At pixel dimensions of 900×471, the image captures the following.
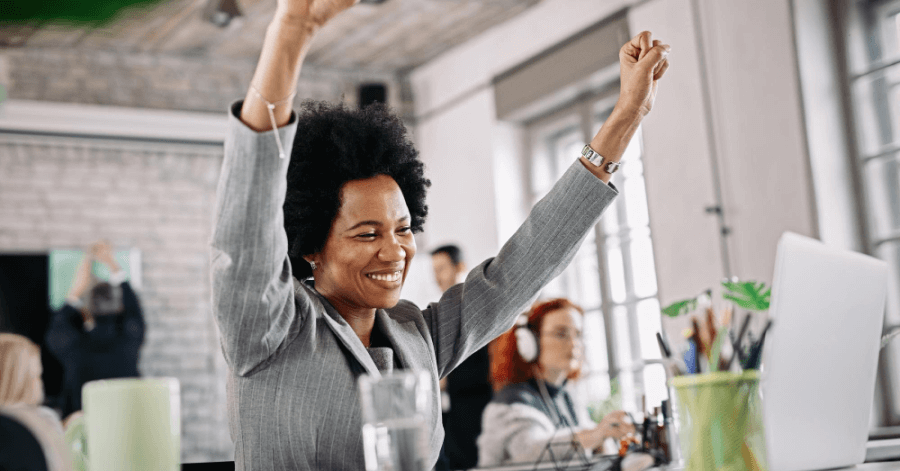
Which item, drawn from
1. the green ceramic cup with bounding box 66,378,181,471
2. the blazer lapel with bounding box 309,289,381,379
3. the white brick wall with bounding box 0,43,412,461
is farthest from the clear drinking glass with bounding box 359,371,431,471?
the white brick wall with bounding box 0,43,412,461

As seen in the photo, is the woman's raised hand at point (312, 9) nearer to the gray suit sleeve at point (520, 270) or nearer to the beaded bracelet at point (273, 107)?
the beaded bracelet at point (273, 107)

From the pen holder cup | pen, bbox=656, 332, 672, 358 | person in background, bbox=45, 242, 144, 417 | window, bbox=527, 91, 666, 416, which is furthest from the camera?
person in background, bbox=45, 242, 144, 417

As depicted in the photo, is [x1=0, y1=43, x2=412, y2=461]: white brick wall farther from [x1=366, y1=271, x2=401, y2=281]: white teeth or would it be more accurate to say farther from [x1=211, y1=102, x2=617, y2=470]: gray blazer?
[x1=366, y1=271, x2=401, y2=281]: white teeth

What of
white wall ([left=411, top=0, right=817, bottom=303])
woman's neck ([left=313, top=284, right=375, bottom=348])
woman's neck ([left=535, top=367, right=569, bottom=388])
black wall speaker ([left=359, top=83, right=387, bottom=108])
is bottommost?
woman's neck ([left=535, top=367, right=569, bottom=388])

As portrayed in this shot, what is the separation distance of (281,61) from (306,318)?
14.7 inches

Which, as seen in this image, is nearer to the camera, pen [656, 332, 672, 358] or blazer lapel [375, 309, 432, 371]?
pen [656, 332, 672, 358]

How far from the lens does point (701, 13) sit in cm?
417

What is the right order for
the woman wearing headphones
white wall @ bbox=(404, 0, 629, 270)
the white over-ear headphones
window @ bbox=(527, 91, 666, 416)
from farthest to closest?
white wall @ bbox=(404, 0, 629, 270)
window @ bbox=(527, 91, 666, 416)
the white over-ear headphones
the woman wearing headphones

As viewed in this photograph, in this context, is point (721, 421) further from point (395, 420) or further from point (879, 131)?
point (879, 131)

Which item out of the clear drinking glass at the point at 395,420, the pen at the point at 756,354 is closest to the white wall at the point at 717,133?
the pen at the point at 756,354

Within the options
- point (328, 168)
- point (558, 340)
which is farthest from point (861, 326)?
point (558, 340)

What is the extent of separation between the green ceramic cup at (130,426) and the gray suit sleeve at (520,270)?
567mm

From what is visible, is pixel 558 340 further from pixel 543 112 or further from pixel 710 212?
pixel 543 112

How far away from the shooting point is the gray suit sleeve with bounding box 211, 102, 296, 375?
2.81ft
